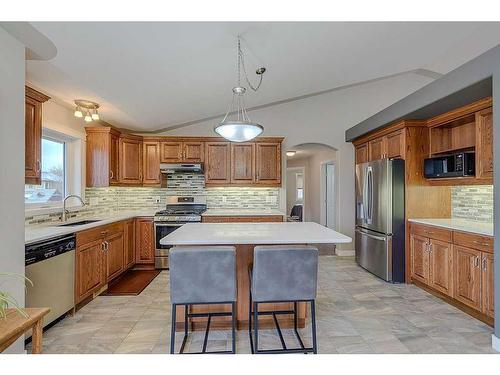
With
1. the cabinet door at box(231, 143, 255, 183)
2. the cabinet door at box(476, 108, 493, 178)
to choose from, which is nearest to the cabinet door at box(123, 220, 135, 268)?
the cabinet door at box(231, 143, 255, 183)

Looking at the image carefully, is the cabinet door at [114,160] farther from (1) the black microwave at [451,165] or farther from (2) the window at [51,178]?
(1) the black microwave at [451,165]

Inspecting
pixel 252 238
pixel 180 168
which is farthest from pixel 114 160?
pixel 252 238

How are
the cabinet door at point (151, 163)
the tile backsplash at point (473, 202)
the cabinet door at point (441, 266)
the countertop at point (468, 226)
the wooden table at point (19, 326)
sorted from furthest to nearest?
1. the cabinet door at point (151, 163)
2. the tile backsplash at point (473, 202)
3. the cabinet door at point (441, 266)
4. the countertop at point (468, 226)
5. the wooden table at point (19, 326)

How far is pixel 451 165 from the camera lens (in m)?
3.32

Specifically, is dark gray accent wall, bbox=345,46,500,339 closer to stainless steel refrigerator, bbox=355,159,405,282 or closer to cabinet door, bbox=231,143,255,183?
stainless steel refrigerator, bbox=355,159,405,282

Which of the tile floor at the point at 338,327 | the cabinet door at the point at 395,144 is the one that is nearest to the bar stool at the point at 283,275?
the tile floor at the point at 338,327

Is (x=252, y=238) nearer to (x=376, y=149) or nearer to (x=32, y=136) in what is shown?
(x=32, y=136)

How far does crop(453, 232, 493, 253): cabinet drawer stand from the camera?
2.55 m

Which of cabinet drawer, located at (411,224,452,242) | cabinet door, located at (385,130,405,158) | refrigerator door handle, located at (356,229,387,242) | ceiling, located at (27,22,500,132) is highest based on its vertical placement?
ceiling, located at (27,22,500,132)

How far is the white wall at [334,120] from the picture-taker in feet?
17.6

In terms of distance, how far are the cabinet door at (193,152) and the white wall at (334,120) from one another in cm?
52

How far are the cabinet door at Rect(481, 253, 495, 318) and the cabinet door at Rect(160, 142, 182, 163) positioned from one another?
4213 mm
